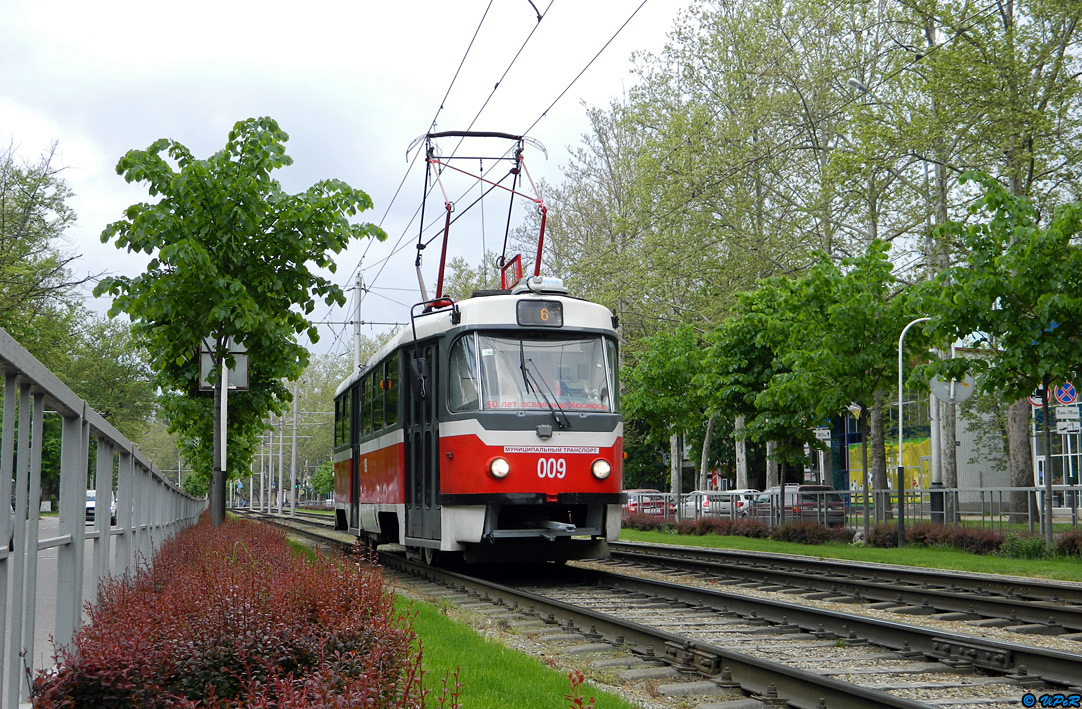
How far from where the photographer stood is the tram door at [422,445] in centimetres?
1410

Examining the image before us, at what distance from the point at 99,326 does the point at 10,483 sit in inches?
2632

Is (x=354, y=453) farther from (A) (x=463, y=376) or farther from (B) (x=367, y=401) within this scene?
(A) (x=463, y=376)

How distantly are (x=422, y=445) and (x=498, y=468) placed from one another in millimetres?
1788

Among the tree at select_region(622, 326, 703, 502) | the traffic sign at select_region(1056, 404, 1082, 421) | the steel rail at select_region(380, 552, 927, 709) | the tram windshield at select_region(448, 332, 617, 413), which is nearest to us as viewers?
the steel rail at select_region(380, 552, 927, 709)

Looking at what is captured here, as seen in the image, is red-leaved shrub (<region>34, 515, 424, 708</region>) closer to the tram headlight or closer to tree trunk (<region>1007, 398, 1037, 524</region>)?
the tram headlight

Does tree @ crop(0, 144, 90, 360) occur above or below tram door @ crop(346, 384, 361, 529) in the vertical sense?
above

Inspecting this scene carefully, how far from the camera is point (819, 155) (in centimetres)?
3634

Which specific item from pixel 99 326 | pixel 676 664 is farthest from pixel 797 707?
pixel 99 326

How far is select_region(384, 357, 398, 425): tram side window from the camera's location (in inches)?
634

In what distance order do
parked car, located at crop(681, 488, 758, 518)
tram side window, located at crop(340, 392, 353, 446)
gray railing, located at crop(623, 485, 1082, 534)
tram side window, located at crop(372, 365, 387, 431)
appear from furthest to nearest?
parked car, located at crop(681, 488, 758, 518) < tram side window, located at crop(340, 392, 353, 446) < gray railing, located at crop(623, 485, 1082, 534) < tram side window, located at crop(372, 365, 387, 431)

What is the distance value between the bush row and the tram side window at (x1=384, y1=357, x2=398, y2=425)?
34.6ft

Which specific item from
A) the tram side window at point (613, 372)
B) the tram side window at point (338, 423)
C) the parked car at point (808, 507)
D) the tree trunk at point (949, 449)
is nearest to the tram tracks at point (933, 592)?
the tram side window at point (613, 372)

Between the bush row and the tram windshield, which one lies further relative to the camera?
the bush row

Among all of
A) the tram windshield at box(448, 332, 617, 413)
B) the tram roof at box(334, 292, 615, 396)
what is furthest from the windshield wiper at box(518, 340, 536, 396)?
the tram roof at box(334, 292, 615, 396)
